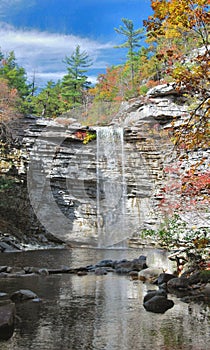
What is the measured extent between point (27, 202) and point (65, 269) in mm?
9980

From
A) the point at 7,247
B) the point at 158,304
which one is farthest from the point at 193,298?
the point at 7,247

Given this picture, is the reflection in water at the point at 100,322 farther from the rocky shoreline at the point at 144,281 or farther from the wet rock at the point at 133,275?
the wet rock at the point at 133,275

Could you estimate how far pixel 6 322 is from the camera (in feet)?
16.0

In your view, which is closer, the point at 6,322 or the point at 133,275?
the point at 6,322

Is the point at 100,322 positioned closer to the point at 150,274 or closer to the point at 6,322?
the point at 6,322

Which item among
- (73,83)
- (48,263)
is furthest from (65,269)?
(73,83)

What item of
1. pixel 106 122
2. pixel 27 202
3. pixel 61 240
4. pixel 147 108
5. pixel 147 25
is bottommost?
pixel 147 25

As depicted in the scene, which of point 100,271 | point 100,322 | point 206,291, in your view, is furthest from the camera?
point 100,271

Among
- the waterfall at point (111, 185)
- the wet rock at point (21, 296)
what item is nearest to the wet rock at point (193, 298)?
the wet rock at point (21, 296)

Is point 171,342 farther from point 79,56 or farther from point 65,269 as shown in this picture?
point 79,56

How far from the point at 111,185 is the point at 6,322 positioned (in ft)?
52.5

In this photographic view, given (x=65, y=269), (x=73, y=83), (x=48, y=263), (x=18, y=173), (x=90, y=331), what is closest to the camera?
(x=90, y=331)

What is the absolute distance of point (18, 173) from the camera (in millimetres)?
19719

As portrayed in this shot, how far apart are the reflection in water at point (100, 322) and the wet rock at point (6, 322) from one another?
0.10 metres
